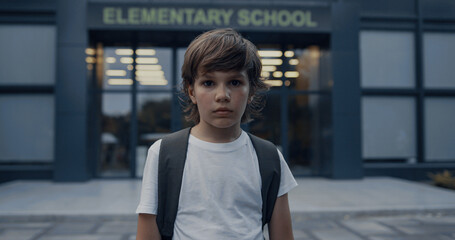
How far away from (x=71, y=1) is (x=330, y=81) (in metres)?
8.04

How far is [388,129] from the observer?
12.1m

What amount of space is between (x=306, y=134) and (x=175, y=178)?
11.4 m

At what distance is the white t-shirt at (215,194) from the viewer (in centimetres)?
140

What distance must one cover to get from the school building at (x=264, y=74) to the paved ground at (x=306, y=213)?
6.49 ft

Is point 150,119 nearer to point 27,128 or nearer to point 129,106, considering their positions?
point 129,106

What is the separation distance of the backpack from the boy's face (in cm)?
16

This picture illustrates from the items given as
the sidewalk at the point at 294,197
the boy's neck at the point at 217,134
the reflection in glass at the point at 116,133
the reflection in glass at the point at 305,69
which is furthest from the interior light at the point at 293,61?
the boy's neck at the point at 217,134

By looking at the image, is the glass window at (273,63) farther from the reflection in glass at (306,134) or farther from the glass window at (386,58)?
the glass window at (386,58)

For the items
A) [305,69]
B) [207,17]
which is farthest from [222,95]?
[305,69]

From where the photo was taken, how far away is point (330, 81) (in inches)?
461

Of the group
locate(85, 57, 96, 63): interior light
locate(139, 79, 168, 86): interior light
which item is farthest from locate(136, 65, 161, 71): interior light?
locate(85, 57, 96, 63): interior light

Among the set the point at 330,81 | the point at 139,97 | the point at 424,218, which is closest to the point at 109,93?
the point at 139,97

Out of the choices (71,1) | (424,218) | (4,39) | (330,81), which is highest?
(71,1)

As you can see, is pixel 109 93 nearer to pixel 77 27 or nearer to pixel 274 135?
pixel 77 27
